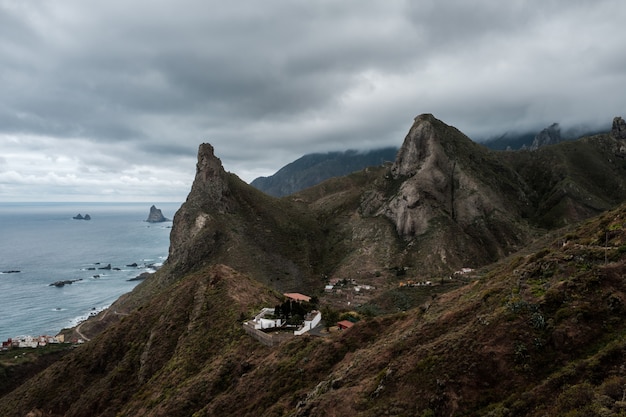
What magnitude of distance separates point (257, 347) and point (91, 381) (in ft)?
76.8

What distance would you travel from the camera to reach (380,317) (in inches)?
1228

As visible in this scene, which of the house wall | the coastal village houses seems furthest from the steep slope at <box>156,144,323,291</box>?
the house wall

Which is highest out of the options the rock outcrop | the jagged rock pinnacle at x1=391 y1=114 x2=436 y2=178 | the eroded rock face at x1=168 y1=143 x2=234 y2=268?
the rock outcrop

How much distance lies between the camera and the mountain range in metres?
14.8

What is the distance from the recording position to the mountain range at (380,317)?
48.4 feet

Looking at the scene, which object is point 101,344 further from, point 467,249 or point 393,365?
point 467,249

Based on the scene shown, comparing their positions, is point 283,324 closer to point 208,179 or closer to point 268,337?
point 268,337

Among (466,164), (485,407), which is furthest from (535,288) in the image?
(466,164)

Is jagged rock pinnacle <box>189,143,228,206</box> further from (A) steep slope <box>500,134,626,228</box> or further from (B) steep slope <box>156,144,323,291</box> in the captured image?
(A) steep slope <box>500,134,626,228</box>

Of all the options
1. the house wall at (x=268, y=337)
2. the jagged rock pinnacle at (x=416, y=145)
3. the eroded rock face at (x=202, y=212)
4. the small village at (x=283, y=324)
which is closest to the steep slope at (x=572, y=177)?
the jagged rock pinnacle at (x=416, y=145)

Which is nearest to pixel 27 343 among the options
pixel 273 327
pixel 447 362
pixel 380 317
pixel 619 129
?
pixel 273 327

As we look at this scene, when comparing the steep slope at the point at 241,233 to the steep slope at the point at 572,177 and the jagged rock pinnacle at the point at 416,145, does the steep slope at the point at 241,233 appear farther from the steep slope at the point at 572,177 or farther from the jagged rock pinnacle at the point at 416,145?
the steep slope at the point at 572,177

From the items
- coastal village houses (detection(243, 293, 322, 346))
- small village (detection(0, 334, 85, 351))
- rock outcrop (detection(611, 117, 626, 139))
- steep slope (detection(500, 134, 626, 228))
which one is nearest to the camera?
coastal village houses (detection(243, 293, 322, 346))

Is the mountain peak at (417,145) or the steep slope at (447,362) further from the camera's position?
the mountain peak at (417,145)
